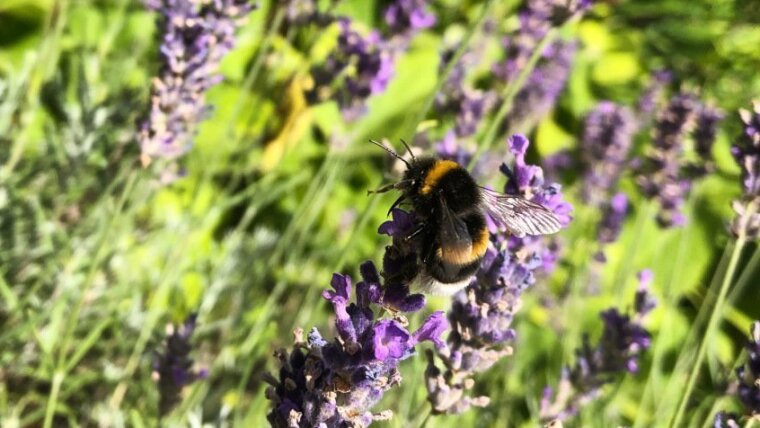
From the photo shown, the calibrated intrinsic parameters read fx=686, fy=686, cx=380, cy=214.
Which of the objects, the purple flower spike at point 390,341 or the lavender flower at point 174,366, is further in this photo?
the lavender flower at point 174,366

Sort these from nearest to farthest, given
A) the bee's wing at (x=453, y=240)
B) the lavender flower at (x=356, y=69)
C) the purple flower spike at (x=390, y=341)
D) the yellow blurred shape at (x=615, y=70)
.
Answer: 1. the purple flower spike at (x=390, y=341)
2. the bee's wing at (x=453, y=240)
3. the lavender flower at (x=356, y=69)
4. the yellow blurred shape at (x=615, y=70)

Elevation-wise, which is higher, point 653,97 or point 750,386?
point 750,386

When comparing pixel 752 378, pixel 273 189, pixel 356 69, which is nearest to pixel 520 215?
pixel 752 378

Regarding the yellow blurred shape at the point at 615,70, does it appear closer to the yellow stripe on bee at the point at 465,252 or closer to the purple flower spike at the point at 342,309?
the yellow stripe on bee at the point at 465,252

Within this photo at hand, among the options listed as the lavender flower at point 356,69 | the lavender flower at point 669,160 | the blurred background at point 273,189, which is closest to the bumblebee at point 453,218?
the blurred background at point 273,189

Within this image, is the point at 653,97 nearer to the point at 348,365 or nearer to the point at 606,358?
the point at 606,358

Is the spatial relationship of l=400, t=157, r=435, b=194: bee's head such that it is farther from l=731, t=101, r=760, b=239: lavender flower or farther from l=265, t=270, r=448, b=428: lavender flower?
l=731, t=101, r=760, b=239: lavender flower
